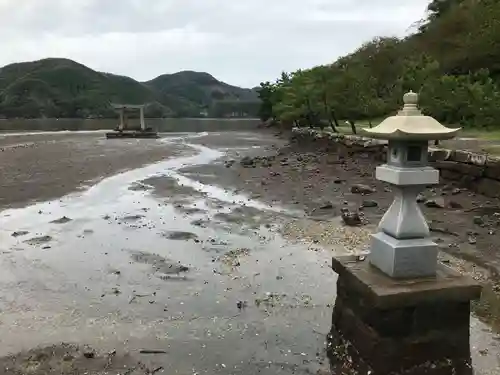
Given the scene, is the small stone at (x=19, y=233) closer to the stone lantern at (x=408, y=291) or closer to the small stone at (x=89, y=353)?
the small stone at (x=89, y=353)

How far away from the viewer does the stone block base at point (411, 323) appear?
3.94 meters

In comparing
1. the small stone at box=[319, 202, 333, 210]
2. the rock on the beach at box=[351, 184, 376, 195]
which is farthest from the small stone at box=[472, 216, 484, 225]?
the rock on the beach at box=[351, 184, 376, 195]

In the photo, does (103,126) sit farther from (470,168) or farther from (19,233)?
(470,168)

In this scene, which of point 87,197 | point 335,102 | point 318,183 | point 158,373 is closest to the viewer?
point 158,373

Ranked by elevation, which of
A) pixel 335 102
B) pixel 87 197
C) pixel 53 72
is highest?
pixel 53 72

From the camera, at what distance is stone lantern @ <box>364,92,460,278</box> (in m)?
4.11

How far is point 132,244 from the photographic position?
9094 millimetres

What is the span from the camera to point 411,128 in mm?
4062

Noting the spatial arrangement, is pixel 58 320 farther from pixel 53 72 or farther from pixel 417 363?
pixel 53 72

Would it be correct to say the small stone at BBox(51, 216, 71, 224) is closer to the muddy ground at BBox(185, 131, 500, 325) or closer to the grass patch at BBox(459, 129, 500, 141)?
the muddy ground at BBox(185, 131, 500, 325)

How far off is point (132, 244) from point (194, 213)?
9.94ft

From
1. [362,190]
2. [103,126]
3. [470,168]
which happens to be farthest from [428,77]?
[103,126]

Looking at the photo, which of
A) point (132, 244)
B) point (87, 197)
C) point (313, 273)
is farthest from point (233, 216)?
point (87, 197)

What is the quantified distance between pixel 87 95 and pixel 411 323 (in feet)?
391
